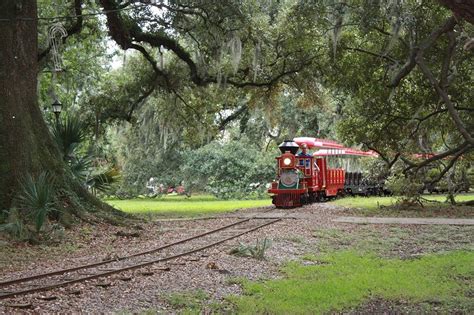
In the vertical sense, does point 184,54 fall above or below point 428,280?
above

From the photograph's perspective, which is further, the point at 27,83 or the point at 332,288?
the point at 27,83

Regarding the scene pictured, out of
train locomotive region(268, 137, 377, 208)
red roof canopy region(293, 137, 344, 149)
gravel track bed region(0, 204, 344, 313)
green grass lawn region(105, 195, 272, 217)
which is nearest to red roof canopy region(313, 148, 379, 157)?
train locomotive region(268, 137, 377, 208)

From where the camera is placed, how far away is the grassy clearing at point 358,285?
6.63 metres

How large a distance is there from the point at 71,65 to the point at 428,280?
763 inches

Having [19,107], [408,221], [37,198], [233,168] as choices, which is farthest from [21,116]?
[233,168]

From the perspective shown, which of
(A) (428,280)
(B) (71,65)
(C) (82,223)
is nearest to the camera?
(A) (428,280)

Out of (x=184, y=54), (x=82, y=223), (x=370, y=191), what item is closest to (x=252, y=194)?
(x=370, y=191)

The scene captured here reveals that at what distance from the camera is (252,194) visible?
3447cm

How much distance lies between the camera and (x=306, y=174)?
23984 millimetres

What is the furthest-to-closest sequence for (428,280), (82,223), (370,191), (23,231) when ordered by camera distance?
(370,191), (82,223), (23,231), (428,280)

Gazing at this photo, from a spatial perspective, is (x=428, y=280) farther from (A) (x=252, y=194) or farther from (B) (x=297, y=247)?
(A) (x=252, y=194)

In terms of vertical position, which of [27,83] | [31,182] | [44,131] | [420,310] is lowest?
[420,310]

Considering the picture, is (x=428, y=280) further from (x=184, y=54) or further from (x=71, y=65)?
(x=71, y=65)

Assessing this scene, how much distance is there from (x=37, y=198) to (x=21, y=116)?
Result: 2.54 metres
